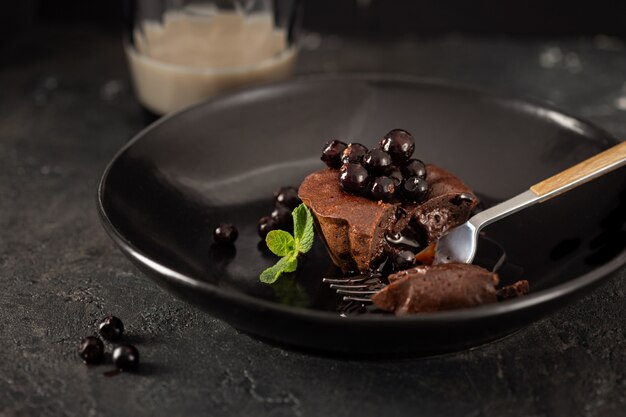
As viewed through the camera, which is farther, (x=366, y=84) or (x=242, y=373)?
(x=366, y=84)

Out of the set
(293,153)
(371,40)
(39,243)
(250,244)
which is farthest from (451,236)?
(371,40)

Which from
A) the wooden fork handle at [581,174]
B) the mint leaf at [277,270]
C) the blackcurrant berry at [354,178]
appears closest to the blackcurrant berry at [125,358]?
the mint leaf at [277,270]

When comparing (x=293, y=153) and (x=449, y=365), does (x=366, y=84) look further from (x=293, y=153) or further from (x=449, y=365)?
(x=449, y=365)

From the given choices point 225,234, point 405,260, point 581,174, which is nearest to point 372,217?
point 405,260

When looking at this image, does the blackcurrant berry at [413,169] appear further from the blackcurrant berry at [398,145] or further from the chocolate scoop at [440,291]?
the chocolate scoop at [440,291]

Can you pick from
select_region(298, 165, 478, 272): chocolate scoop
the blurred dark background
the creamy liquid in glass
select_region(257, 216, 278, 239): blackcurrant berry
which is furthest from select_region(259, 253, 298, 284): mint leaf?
the blurred dark background

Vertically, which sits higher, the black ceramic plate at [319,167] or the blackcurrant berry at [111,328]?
the black ceramic plate at [319,167]

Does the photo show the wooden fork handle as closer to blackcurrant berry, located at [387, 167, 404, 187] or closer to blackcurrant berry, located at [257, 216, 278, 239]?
blackcurrant berry, located at [387, 167, 404, 187]
